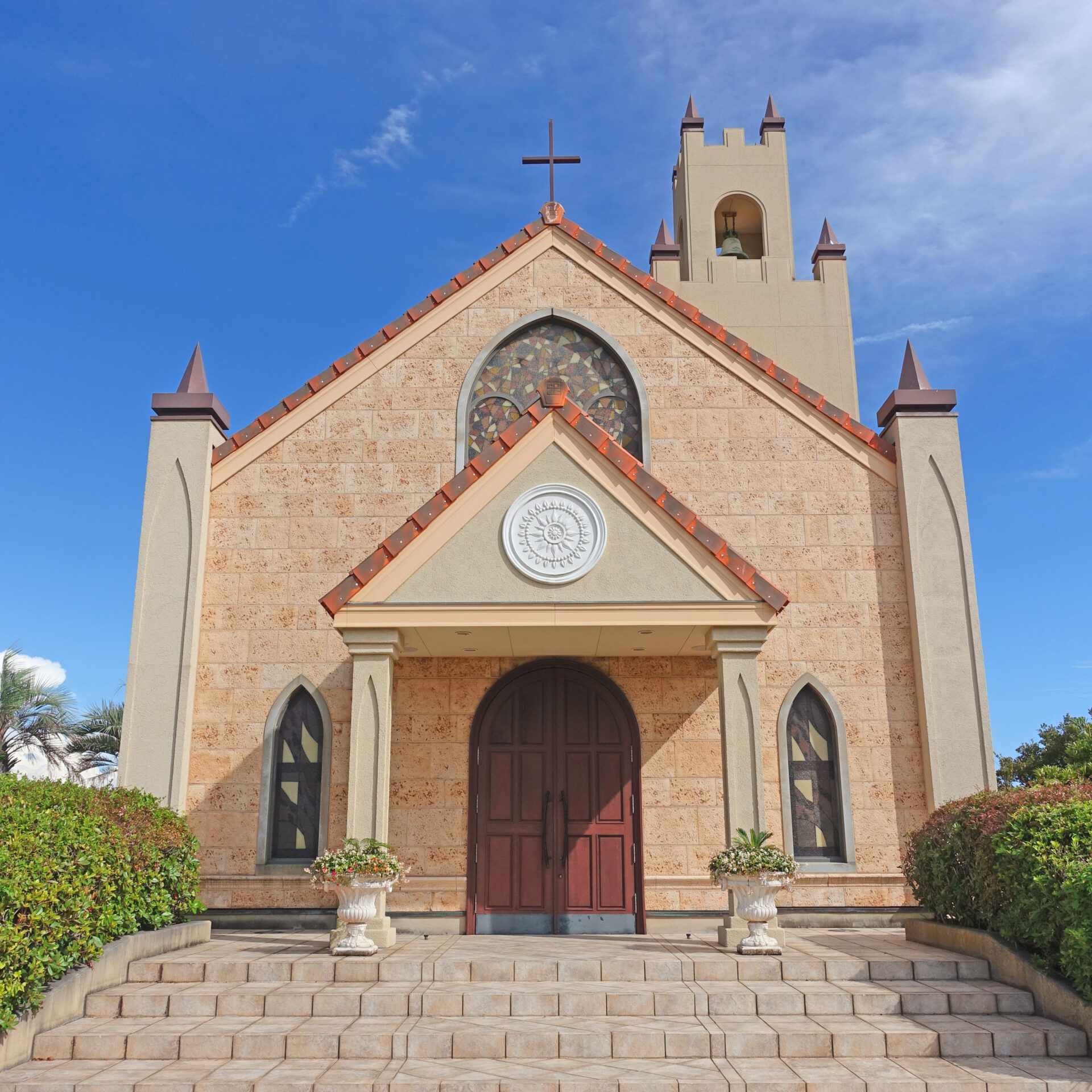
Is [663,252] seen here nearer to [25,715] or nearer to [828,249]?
[828,249]

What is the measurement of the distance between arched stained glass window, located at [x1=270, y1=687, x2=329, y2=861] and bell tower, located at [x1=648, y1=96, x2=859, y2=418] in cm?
1104

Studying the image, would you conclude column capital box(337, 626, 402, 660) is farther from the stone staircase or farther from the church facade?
the stone staircase

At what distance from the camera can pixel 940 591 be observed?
13.0 meters

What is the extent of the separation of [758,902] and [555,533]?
4.32 m

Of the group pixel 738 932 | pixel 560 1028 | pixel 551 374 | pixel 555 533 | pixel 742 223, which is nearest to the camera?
pixel 560 1028

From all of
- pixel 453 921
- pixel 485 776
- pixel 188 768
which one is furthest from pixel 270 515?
pixel 453 921

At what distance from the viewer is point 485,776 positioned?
12.8 metres

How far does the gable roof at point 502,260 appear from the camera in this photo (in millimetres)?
13773

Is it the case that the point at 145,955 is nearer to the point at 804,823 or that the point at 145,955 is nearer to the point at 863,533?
the point at 804,823

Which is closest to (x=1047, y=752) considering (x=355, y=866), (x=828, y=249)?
(x=828, y=249)

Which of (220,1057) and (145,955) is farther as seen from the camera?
(145,955)

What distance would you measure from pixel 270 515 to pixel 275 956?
5966mm

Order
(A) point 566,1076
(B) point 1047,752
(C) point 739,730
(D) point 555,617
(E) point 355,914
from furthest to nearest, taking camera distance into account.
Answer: (B) point 1047,752 < (D) point 555,617 < (C) point 739,730 < (E) point 355,914 < (A) point 566,1076

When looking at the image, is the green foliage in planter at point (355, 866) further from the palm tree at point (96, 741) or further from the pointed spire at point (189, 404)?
the palm tree at point (96, 741)
